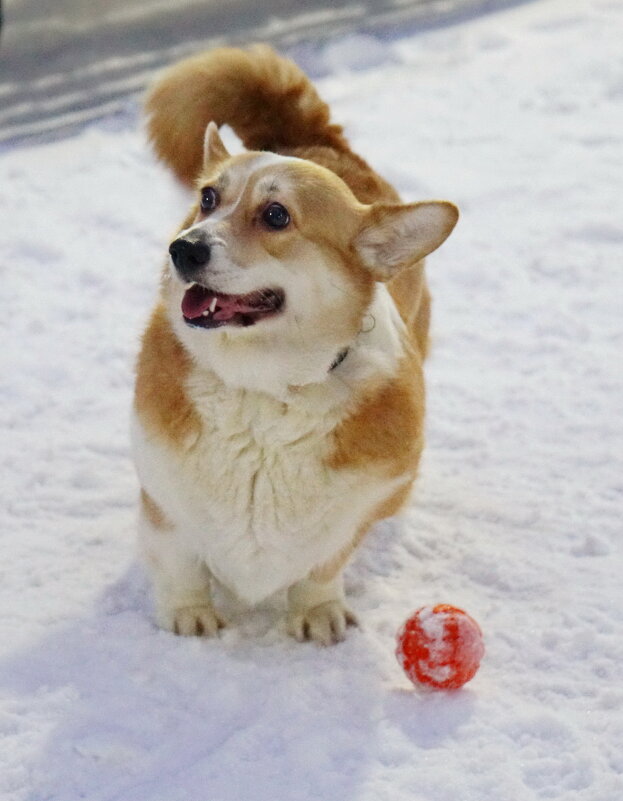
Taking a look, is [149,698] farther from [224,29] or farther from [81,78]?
[224,29]

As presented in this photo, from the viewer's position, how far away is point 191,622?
9.41 feet

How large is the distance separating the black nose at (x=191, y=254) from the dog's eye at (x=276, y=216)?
6.7 inches

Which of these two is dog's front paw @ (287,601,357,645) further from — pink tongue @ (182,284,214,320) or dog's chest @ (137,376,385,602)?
pink tongue @ (182,284,214,320)

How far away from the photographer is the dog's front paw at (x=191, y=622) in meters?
2.87

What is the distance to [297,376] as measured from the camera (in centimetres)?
262

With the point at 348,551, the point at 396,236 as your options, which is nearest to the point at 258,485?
the point at 348,551

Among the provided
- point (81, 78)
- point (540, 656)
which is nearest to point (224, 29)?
point (81, 78)

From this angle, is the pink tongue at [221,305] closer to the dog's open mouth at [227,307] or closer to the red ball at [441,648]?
the dog's open mouth at [227,307]

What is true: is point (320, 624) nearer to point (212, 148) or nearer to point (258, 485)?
point (258, 485)

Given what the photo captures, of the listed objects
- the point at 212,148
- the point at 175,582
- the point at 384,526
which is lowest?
the point at 384,526

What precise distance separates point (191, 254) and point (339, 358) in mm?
401

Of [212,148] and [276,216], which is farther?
[212,148]

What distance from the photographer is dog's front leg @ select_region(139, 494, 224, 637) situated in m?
2.87

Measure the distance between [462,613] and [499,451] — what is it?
1073 mm
